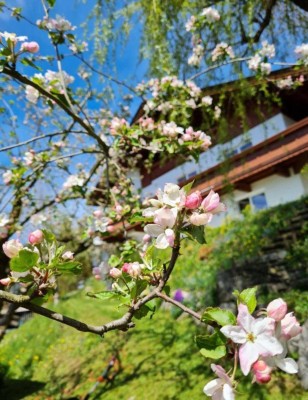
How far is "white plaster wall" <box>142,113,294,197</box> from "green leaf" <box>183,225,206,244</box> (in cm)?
196

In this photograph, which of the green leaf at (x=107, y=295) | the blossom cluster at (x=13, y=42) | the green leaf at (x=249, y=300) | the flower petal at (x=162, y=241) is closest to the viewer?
the green leaf at (x=249, y=300)

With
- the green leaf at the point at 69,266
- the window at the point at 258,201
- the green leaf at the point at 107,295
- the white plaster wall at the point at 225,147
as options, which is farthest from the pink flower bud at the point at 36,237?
the window at the point at 258,201

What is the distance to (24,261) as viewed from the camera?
1092mm

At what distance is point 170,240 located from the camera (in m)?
1.11

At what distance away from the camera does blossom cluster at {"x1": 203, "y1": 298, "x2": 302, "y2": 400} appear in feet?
2.94

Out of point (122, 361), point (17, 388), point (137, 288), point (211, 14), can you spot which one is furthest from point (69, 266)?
point (17, 388)

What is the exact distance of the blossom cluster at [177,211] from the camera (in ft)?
3.57

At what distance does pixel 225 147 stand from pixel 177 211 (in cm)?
314

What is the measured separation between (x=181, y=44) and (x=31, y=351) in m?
8.02

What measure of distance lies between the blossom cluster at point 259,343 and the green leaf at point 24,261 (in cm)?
61

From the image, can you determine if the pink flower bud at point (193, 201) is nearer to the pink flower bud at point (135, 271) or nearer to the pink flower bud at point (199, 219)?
the pink flower bud at point (199, 219)

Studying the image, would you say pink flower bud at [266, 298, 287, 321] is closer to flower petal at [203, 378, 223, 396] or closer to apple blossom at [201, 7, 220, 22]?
flower petal at [203, 378, 223, 396]

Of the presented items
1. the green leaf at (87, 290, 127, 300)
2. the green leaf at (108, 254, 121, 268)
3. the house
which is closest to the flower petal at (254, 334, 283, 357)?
the green leaf at (87, 290, 127, 300)

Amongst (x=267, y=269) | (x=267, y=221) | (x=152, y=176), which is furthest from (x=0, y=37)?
(x=152, y=176)
